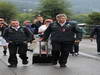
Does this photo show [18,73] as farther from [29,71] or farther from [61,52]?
[61,52]

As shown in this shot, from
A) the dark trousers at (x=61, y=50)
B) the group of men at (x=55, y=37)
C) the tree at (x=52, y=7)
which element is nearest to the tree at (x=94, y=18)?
the tree at (x=52, y=7)

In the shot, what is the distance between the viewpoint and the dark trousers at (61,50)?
44.5 feet

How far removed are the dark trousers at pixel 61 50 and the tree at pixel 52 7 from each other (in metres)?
42.4

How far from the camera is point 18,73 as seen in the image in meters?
12.2

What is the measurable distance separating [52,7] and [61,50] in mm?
46734

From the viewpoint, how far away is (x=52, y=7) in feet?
198

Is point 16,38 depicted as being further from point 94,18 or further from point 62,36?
point 94,18

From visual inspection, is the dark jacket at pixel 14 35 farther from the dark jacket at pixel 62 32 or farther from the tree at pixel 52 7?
the tree at pixel 52 7

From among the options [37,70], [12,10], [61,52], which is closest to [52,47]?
[61,52]

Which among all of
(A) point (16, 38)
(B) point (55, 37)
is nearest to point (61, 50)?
(B) point (55, 37)

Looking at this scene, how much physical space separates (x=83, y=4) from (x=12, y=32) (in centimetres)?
16108

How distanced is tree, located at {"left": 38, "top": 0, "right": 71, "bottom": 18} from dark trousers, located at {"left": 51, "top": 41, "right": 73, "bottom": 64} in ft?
139

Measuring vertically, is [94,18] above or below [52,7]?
below

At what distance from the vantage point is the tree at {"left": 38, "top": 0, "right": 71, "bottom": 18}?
57328mm
